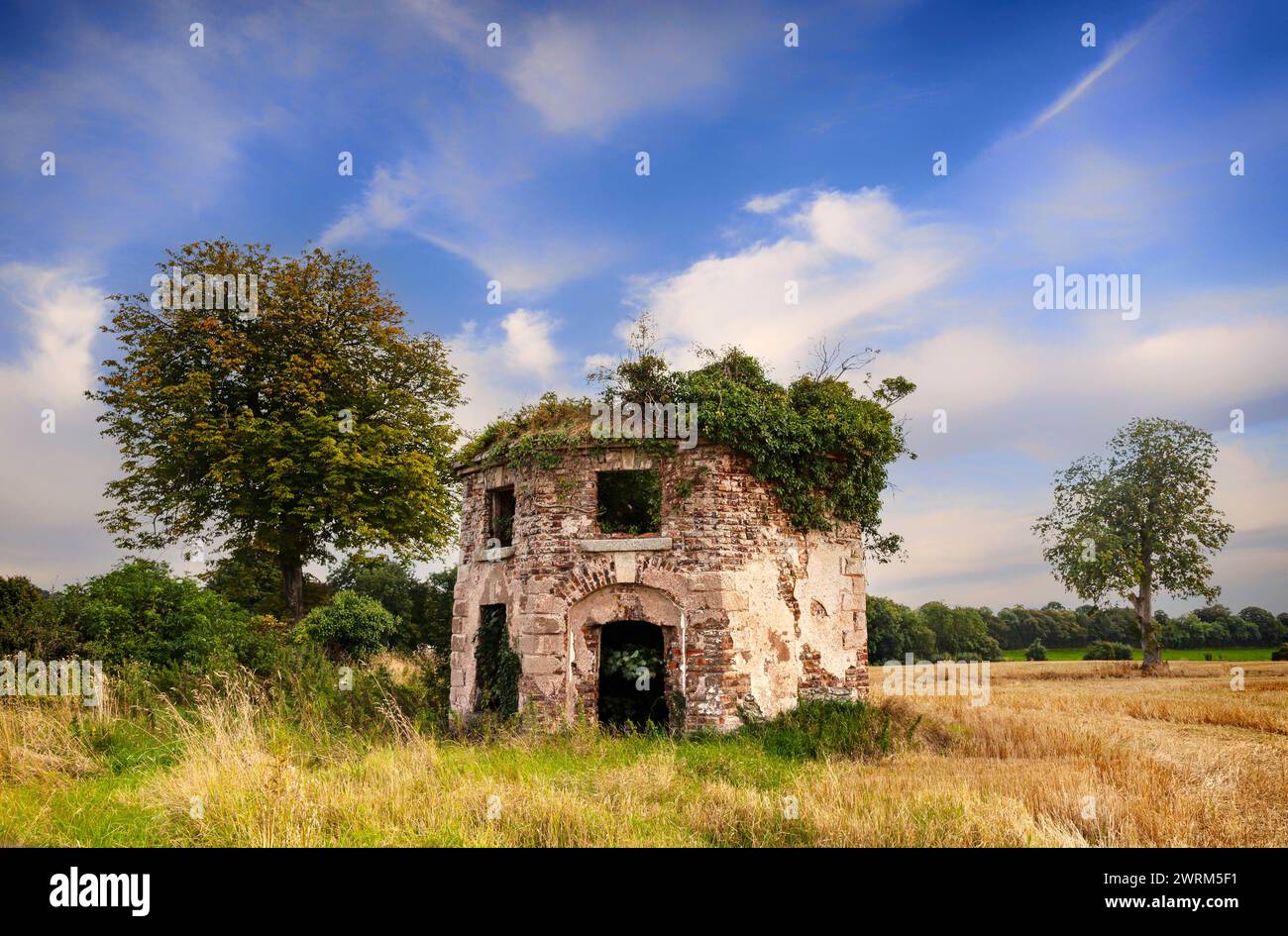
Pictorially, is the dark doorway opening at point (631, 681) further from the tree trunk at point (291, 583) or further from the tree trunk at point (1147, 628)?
the tree trunk at point (1147, 628)

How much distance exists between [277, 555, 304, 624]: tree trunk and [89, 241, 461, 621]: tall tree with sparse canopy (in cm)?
5

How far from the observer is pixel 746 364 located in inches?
676

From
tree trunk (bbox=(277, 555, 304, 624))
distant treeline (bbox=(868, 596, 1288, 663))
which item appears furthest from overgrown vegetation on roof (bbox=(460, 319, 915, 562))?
distant treeline (bbox=(868, 596, 1288, 663))

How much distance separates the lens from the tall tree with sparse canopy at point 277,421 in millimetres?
24812

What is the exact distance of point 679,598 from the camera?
14.9 meters

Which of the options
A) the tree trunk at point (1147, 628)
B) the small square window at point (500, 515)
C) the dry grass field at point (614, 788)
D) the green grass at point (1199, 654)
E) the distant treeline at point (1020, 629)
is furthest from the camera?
the distant treeline at point (1020, 629)

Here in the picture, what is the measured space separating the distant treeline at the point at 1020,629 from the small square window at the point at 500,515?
33106mm

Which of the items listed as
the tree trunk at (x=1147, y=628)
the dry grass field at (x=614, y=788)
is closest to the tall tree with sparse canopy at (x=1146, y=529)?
the tree trunk at (x=1147, y=628)

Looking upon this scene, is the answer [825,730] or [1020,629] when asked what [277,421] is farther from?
[1020,629]

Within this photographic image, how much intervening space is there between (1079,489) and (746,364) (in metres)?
24.8

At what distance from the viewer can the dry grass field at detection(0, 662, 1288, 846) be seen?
8289mm

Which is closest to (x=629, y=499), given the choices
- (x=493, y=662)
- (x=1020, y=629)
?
(x=493, y=662)

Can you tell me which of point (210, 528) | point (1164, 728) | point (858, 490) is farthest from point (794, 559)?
point (210, 528)
